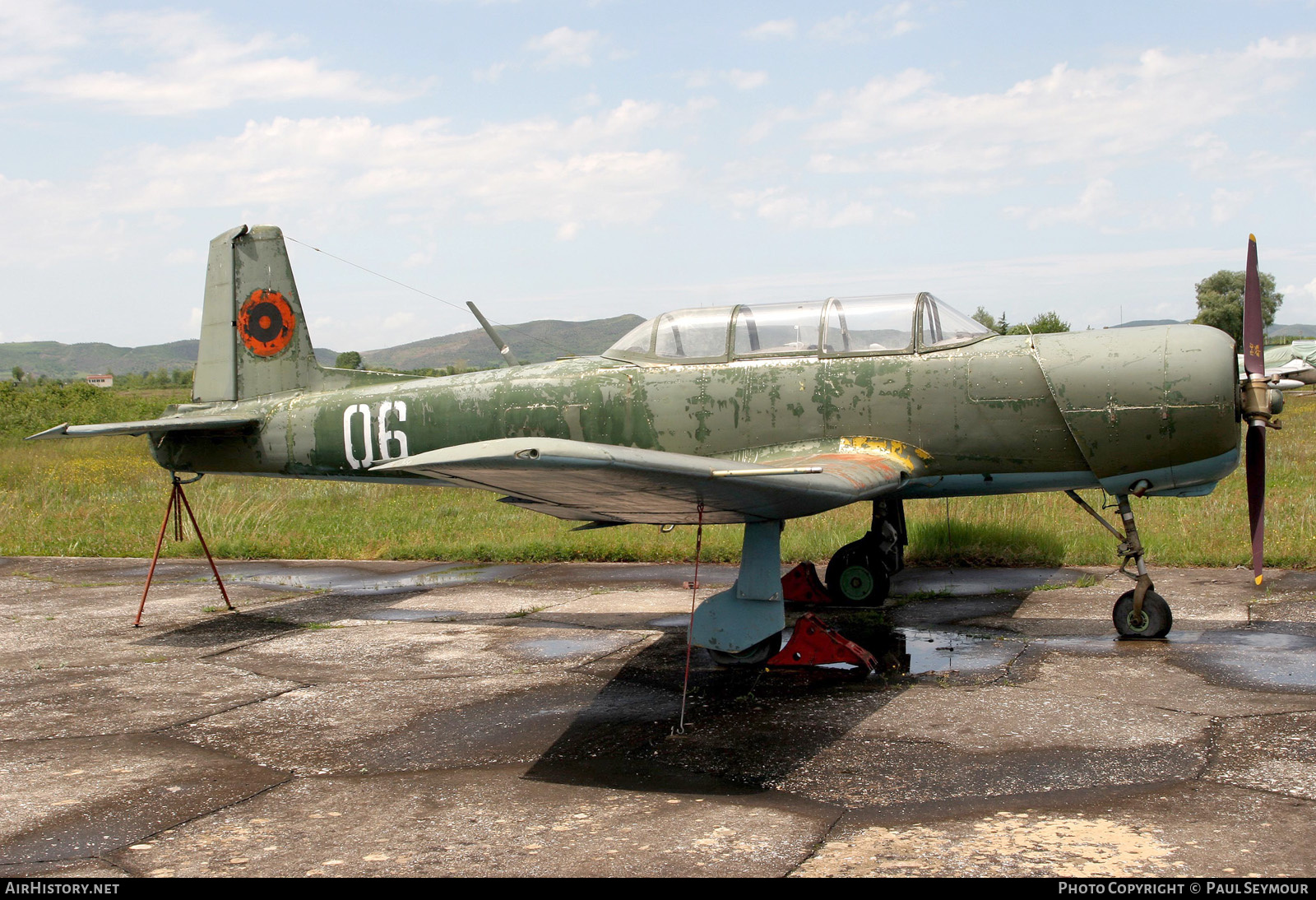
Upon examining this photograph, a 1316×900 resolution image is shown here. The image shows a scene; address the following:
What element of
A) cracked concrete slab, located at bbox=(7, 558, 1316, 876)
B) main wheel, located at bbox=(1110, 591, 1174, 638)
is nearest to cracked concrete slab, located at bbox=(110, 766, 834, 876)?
cracked concrete slab, located at bbox=(7, 558, 1316, 876)

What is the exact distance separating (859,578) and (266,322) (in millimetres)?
6570

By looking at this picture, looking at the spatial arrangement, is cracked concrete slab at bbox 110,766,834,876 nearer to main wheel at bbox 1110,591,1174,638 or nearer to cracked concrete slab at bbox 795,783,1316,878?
cracked concrete slab at bbox 795,783,1316,878

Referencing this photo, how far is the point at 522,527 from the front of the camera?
14.4 metres

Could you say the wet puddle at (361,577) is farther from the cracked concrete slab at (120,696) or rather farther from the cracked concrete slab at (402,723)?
the cracked concrete slab at (402,723)

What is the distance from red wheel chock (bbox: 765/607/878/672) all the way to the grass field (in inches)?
174

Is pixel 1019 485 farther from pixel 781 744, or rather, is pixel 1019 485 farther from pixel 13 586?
pixel 13 586

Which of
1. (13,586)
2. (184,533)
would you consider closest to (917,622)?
(13,586)

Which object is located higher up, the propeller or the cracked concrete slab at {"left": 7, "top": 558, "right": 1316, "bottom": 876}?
the propeller

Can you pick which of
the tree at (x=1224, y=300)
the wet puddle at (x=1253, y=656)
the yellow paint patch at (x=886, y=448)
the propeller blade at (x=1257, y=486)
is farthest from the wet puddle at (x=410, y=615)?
the tree at (x=1224, y=300)

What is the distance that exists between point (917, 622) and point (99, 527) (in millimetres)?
13576

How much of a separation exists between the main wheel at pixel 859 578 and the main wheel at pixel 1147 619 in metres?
2.19

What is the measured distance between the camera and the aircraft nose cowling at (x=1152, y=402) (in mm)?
7156

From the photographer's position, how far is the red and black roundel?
33.8 ft

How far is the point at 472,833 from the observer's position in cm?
433
